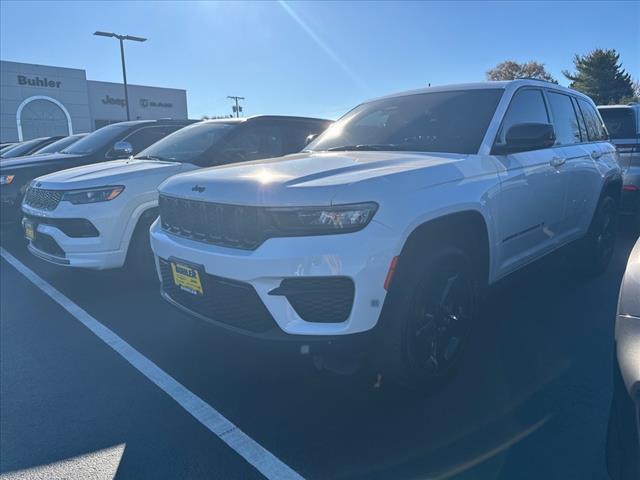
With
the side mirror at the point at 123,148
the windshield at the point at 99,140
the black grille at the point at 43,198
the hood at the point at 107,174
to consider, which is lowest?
the black grille at the point at 43,198

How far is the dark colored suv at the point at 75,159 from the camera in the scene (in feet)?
22.3

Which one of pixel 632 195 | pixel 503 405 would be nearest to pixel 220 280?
pixel 503 405

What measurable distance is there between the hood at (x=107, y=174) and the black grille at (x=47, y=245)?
50cm

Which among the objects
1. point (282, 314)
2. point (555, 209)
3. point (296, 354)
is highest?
point (555, 209)

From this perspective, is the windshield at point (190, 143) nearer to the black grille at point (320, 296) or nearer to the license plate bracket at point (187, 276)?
the license plate bracket at point (187, 276)

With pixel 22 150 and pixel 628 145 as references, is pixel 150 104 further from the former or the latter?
pixel 628 145

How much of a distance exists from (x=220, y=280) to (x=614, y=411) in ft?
6.22

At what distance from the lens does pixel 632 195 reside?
6.34 m

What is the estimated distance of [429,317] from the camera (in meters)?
2.71

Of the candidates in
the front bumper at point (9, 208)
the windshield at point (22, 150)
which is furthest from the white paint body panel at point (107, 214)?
the windshield at point (22, 150)

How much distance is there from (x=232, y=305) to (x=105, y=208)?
250cm

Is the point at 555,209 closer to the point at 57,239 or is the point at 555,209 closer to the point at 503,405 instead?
the point at 503,405

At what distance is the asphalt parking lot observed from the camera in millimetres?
2336

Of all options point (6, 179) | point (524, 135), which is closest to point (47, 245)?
point (6, 179)
